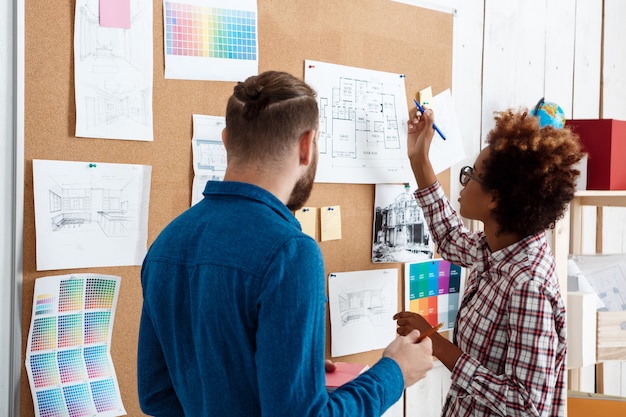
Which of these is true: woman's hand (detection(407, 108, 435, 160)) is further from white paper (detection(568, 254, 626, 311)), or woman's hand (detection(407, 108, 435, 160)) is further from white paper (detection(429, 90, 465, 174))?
white paper (detection(568, 254, 626, 311))

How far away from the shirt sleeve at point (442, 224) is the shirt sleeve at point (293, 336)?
95cm

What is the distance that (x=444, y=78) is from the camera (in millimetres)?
2117

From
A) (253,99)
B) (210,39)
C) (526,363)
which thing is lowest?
(526,363)

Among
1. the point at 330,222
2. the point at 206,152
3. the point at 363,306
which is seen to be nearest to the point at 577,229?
the point at 363,306

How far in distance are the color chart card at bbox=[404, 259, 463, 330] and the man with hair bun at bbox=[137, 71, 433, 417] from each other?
900 mm

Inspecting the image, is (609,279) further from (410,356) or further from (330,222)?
(410,356)

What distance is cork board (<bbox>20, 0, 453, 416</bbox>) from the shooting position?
53.7 inches

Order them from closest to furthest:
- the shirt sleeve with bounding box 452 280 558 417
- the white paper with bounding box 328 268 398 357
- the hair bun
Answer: the hair bun → the shirt sleeve with bounding box 452 280 558 417 → the white paper with bounding box 328 268 398 357

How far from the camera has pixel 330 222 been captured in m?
1.84

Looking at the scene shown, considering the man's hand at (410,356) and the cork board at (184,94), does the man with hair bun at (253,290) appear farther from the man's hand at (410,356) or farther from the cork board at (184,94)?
the cork board at (184,94)

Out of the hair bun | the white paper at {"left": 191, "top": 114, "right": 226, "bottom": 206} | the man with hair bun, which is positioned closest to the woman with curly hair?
the man with hair bun

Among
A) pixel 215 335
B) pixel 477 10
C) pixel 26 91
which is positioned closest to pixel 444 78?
pixel 477 10

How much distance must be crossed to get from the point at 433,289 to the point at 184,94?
1016mm

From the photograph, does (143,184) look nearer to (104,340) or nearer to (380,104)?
(104,340)
